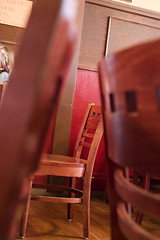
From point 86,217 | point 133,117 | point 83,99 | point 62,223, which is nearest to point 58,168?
point 86,217

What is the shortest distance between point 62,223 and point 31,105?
2.36 metres

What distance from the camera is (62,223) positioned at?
248 cm

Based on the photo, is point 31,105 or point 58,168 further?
point 58,168

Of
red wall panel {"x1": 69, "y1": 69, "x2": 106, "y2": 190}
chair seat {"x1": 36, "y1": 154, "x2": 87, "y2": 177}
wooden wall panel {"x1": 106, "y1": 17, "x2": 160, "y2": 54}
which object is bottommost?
chair seat {"x1": 36, "y1": 154, "x2": 87, "y2": 177}

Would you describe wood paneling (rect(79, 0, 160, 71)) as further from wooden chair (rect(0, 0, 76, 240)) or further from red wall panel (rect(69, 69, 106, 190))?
wooden chair (rect(0, 0, 76, 240))

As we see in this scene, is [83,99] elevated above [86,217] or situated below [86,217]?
above

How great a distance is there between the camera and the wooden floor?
2209 millimetres

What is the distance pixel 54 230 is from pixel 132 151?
1955mm

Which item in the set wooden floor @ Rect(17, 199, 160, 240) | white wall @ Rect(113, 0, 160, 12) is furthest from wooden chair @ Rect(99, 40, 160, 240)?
white wall @ Rect(113, 0, 160, 12)

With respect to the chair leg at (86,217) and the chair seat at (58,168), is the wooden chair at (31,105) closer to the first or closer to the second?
the chair seat at (58,168)

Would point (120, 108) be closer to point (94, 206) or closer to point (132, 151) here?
point (132, 151)

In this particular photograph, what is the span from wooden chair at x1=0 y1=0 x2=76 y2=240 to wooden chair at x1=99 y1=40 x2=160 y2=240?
190 millimetres

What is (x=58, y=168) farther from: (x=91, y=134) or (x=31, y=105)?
(x=31, y=105)

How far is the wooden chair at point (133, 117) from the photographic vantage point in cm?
45
